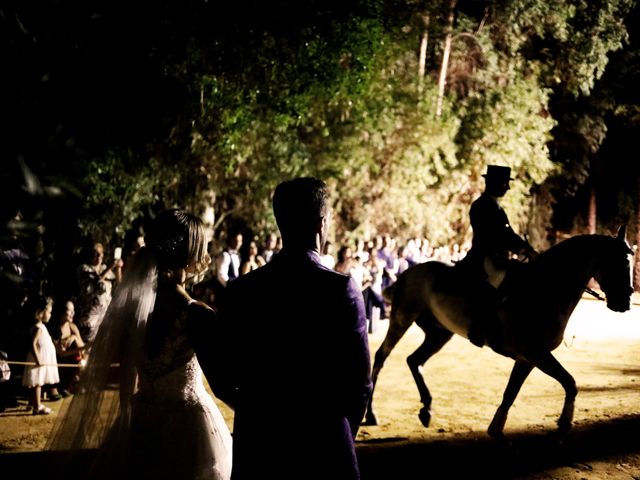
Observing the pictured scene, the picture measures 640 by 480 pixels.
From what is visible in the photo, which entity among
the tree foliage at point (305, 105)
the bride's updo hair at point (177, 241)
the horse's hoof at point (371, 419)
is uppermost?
the tree foliage at point (305, 105)

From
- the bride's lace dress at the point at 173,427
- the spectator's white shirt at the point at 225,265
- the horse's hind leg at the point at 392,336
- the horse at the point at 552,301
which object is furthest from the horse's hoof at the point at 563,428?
the spectator's white shirt at the point at 225,265

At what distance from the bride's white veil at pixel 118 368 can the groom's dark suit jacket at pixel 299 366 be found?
4.00 feet

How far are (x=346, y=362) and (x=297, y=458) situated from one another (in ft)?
1.36

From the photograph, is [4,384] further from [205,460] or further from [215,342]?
[215,342]

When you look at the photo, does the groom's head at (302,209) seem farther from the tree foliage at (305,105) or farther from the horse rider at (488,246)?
the horse rider at (488,246)

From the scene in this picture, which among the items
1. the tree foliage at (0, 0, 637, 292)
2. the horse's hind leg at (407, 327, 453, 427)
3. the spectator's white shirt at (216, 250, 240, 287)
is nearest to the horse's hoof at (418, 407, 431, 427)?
the horse's hind leg at (407, 327, 453, 427)

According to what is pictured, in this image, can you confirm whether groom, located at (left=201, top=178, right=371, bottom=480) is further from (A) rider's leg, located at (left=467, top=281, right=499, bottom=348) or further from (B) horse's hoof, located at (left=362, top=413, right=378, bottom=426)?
(B) horse's hoof, located at (left=362, top=413, right=378, bottom=426)

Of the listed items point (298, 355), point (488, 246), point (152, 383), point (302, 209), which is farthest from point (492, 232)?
point (298, 355)

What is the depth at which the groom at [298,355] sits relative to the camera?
2.22 meters

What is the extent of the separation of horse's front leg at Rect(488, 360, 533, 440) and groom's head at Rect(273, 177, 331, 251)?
424 centimetres

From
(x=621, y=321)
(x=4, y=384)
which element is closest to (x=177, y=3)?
(x=4, y=384)

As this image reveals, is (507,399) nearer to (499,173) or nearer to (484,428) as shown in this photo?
(484,428)

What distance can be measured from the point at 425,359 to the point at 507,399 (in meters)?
1.37

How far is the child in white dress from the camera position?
709cm
